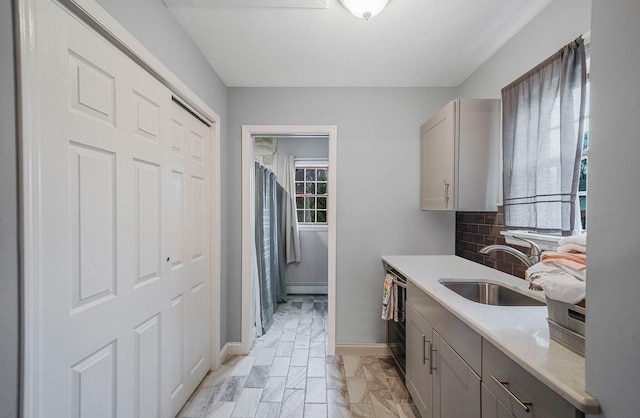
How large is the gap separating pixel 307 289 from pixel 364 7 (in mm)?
3704

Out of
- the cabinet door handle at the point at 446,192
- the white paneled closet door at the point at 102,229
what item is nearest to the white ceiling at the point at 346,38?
the white paneled closet door at the point at 102,229

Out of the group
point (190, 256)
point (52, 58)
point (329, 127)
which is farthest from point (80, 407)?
point (329, 127)

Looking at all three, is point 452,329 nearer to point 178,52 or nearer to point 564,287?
point 564,287

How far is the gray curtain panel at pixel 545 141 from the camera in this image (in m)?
1.32

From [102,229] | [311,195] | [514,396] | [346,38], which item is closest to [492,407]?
[514,396]

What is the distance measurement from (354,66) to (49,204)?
6.72ft

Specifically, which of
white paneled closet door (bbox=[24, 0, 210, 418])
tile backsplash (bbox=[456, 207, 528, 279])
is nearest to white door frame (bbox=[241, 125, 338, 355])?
white paneled closet door (bbox=[24, 0, 210, 418])

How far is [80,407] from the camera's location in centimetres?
101

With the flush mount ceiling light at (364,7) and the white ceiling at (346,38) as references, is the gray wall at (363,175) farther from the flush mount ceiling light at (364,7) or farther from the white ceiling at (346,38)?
the flush mount ceiling light at (364,7)

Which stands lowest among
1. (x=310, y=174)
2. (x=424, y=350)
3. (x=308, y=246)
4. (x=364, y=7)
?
(x=424, y=350)

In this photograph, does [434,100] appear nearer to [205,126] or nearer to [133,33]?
[205,126]

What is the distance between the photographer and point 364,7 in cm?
145

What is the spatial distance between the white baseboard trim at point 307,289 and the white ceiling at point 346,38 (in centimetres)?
297

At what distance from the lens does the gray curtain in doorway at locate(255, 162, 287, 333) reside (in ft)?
9.96
